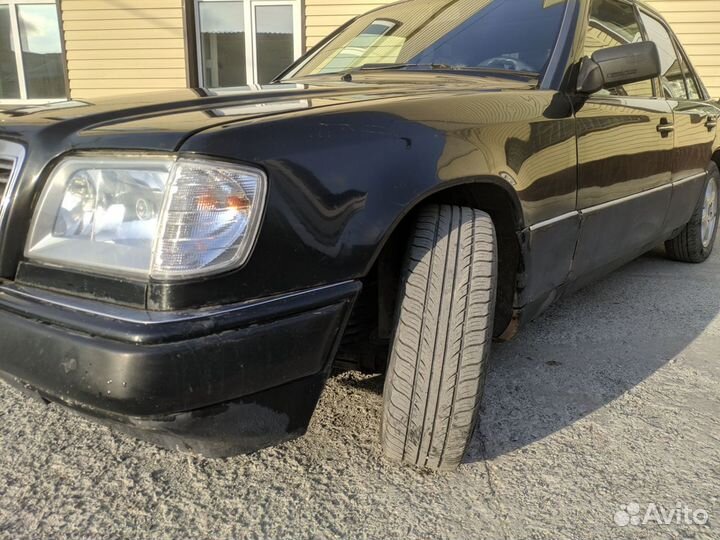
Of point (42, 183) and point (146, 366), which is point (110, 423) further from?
point (42, 183)

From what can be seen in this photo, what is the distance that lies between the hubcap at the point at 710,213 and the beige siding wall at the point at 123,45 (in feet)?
21.6

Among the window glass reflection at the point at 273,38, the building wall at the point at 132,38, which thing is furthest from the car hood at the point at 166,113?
the window glass reflection at the point at 273,38

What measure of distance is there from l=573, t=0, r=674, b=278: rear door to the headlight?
1438 millimetres

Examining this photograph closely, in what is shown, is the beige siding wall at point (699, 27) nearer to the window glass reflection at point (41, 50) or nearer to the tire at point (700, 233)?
the tire at point (700, 233)

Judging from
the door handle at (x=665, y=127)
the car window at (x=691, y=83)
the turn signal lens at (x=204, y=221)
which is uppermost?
the car window at (x=691, y=83)

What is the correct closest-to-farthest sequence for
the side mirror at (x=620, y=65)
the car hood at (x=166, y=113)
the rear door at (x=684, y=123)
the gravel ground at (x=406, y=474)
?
1. the car hood at (x=166, y=113)
2. the gravel ground at (x=406, y=474)
3. the side mirror at (x=620, y=65)
4. the rear door at (x=684, y=123)

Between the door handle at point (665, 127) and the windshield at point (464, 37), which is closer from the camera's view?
the windshield at point (464, 37)

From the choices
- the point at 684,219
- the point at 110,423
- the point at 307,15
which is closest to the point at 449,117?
the point at 110,423

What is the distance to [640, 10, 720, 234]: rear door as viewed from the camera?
126 inches

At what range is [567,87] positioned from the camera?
2205 mm

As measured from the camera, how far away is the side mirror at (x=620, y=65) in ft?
6.94

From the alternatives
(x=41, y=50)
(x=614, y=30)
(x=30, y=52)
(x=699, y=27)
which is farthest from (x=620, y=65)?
(x=30, y=52)

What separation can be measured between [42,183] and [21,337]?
361 mm

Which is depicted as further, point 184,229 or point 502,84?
point 502,84
